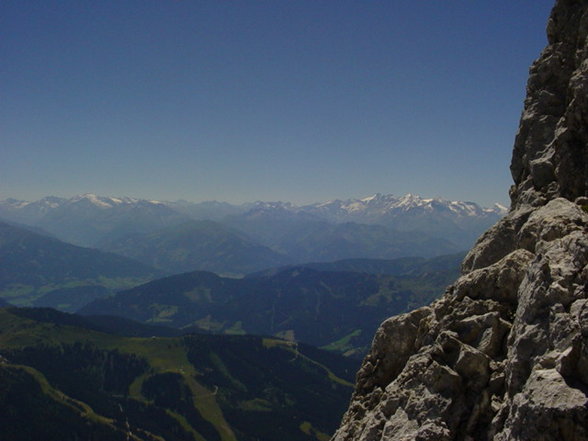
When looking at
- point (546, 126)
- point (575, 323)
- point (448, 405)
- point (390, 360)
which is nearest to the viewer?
point (575, 323)

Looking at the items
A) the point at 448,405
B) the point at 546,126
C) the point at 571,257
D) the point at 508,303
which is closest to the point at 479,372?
the point at 448,405

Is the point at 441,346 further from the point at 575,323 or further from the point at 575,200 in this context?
the point at 575,200

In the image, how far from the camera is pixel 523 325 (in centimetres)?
1880

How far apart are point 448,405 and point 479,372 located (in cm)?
193

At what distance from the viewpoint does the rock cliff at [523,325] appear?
16.0m

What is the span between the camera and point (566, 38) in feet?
107

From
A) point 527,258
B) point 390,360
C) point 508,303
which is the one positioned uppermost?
point 527,258

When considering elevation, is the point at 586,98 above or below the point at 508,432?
above

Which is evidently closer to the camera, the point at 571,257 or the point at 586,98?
the point at 571,257

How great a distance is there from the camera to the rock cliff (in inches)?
631

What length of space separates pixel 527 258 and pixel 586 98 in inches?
376

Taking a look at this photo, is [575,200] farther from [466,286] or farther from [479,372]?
[479,372]

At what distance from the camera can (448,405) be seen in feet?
66.8

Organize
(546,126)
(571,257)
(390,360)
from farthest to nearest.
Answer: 1. (546,126)
2. (390,360)
3. (571,257)
